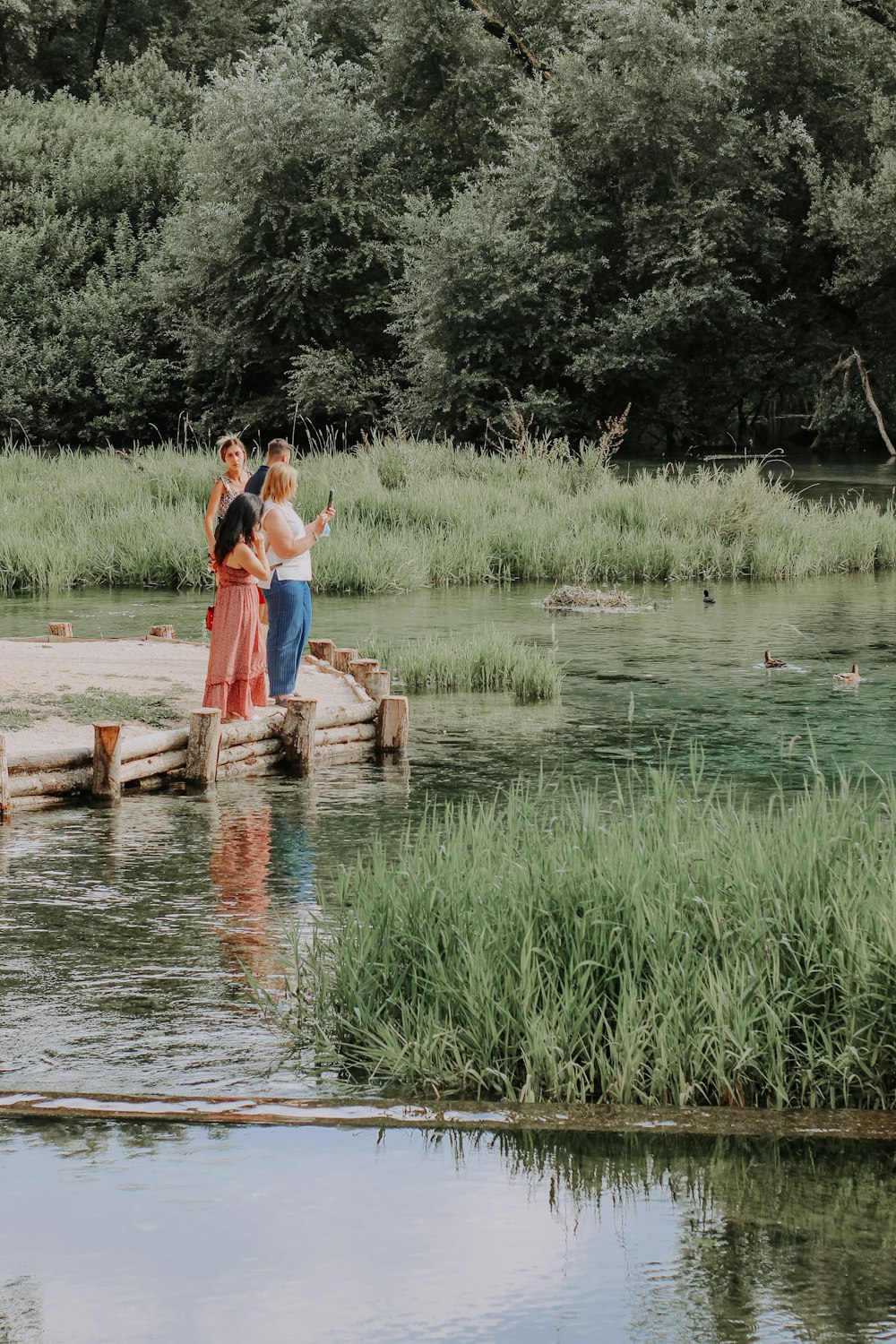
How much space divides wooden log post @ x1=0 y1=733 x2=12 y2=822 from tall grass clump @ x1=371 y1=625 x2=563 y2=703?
5179mm

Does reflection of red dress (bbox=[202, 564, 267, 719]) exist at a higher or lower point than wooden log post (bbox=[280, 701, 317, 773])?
higher

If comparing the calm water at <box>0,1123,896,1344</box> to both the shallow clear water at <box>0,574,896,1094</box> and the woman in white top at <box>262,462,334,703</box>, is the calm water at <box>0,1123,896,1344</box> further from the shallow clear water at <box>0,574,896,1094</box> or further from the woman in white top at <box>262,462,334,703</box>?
the woman in white top at <box>262,462,334,703</box>

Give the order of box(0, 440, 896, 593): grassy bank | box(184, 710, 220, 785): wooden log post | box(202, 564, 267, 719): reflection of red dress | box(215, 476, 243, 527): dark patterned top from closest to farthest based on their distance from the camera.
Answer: box(184, 710, 220, 785): wooden log post < box(202, 564, 267, 719): reflection of red dress < box(215, 476, 243, 527): dark patterned top < box(0, 440, 896, 593): grassy bank

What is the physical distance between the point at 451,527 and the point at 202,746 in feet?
43.6

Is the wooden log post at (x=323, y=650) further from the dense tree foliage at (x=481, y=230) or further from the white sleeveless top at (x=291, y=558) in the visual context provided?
the dense tree foliage at (x=481, y=230)

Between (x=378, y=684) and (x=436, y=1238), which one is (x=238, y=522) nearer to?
(x=378, y=684)

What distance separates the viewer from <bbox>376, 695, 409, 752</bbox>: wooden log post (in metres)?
11.3

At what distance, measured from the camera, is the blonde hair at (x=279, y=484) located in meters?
10.6

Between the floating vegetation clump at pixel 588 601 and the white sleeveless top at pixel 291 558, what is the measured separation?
28.6ft

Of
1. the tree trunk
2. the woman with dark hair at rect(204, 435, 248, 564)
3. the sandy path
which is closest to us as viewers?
the sandy path

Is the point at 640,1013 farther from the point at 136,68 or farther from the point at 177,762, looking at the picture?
the point at 136,68

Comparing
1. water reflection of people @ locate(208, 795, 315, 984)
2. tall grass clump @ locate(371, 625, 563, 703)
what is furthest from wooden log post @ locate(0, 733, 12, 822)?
tall grass clump @ locate(371, 625, 563, 703)

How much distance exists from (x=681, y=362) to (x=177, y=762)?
28138mm

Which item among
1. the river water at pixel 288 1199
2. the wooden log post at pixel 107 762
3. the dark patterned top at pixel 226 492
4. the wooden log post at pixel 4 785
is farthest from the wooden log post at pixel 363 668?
the river water at pixel 288 1199
